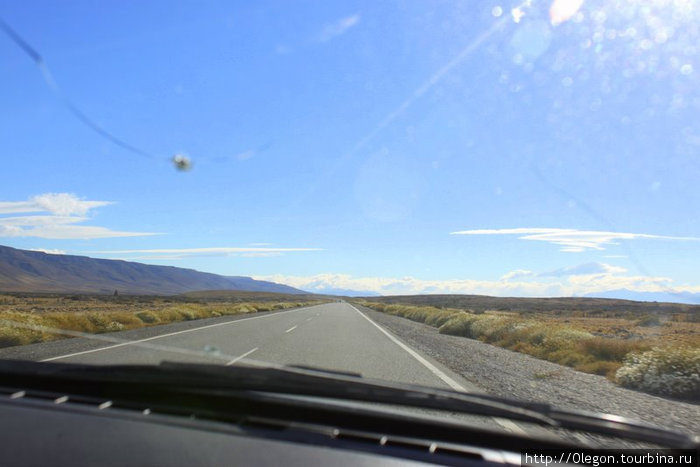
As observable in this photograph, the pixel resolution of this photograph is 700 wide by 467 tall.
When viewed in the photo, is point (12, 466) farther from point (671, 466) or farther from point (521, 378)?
point (521, 378)

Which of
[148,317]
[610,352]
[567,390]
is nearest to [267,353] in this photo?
[567,390]

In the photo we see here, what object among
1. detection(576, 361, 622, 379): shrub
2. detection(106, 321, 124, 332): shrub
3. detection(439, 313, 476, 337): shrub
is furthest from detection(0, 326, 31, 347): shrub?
detection(439, 313, 476, 337): shrub

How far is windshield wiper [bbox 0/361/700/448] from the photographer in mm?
2730

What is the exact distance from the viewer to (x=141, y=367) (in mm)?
3430

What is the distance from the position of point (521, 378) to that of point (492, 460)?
7.55 meters

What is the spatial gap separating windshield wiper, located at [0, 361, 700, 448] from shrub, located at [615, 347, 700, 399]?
7518mm

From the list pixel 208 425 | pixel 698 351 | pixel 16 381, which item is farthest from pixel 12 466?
pixel 698 351

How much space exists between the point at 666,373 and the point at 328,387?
8.85m

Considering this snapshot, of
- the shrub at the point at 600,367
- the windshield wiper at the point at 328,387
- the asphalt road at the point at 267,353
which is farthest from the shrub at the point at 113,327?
the windshield wiper at the point at 328,387

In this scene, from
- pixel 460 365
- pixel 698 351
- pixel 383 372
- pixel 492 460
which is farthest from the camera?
pixel 460 365

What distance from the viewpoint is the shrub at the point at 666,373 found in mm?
8758

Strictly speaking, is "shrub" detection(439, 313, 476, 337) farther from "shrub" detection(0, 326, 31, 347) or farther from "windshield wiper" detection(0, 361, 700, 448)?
"windshield wiper" detection(0, 361, 700, 448)

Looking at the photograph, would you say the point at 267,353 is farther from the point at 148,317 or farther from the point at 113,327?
the point at 148,317

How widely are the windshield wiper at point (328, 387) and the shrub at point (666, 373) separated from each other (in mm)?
7518
